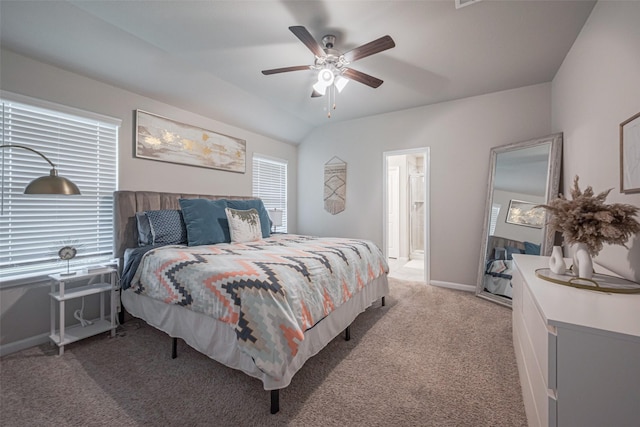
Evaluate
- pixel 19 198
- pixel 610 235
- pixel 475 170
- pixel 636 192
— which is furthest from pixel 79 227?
pixel 475 170

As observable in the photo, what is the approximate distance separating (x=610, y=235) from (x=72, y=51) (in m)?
4.02

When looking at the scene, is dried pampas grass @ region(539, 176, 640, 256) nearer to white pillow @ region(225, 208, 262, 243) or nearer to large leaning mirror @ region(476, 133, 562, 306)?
large leaning mirror @ region(476, 133, 562, 306)

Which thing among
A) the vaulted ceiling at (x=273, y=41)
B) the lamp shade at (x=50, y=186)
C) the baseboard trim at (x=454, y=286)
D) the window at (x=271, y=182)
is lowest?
the baseboard trim at (x=454, y=286)

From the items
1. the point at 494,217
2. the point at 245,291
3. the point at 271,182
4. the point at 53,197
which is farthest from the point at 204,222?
the point at 494,217

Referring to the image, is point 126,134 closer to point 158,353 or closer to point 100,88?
point 100,88

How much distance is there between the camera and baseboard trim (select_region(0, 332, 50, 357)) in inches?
80.0

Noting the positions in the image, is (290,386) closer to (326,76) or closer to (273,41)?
(326,76)

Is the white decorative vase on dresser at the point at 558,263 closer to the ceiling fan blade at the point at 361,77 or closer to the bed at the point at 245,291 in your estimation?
the bed at the point at 245,291

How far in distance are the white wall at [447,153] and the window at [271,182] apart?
0.94 metres

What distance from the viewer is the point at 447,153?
12.3 feet

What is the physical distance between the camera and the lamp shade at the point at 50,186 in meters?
1.92

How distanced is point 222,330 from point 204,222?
1.46 metres

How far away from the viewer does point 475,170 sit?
355 cm

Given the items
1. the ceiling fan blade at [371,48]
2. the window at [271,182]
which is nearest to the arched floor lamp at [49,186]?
the ceiling fan blade at [371,48]
